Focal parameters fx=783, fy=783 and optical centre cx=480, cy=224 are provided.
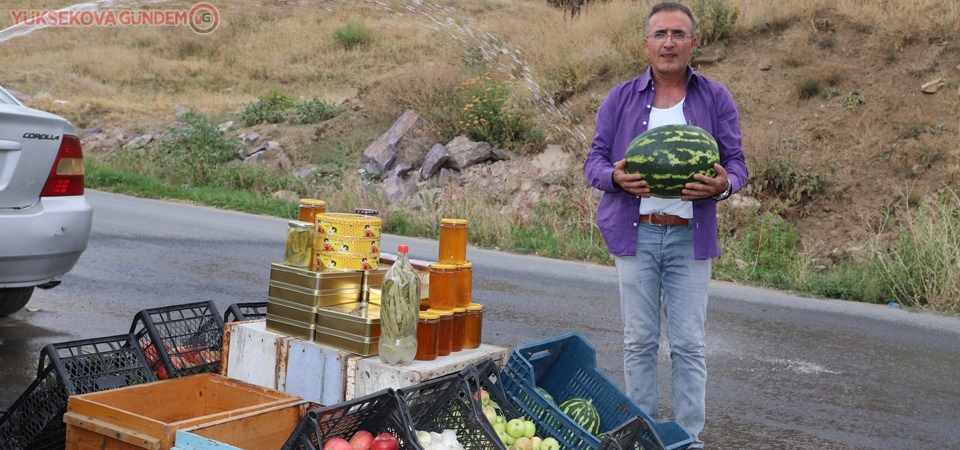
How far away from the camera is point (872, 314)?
9.03m

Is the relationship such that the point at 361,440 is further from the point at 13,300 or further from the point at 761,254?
the point at 761,254

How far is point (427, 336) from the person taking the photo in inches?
147

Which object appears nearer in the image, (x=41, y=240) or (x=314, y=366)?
(x=314, y=366)

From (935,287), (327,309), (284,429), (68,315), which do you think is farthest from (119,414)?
(935,287)

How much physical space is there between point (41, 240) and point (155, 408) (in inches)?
71.3

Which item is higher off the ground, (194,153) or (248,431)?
(194,153)

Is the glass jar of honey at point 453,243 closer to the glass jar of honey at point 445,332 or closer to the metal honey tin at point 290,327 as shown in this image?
the glass jar of honey at point 445,332

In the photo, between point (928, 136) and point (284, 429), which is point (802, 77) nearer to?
point (928, 136)

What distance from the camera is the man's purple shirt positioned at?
4012 mm

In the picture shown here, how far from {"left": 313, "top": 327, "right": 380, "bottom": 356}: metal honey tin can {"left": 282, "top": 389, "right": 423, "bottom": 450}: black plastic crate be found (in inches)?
15.8

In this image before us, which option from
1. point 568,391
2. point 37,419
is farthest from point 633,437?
point 37,419

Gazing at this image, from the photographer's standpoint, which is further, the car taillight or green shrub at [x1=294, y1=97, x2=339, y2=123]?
green shrub at [x1=294, y1=97, x2=339, y2=123]

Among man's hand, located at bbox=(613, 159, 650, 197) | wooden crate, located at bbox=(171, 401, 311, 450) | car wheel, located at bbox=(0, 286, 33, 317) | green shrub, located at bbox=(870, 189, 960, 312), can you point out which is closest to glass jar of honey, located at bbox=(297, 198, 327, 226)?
wooden crate, located at bbox=(171, 401, 311, 450)

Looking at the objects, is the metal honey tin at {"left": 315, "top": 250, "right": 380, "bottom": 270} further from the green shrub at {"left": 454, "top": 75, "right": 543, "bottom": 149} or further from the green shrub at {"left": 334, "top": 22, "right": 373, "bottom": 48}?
the green shrub at {"left": 334, "top": 22, "right": 373, "bottom": 48}
